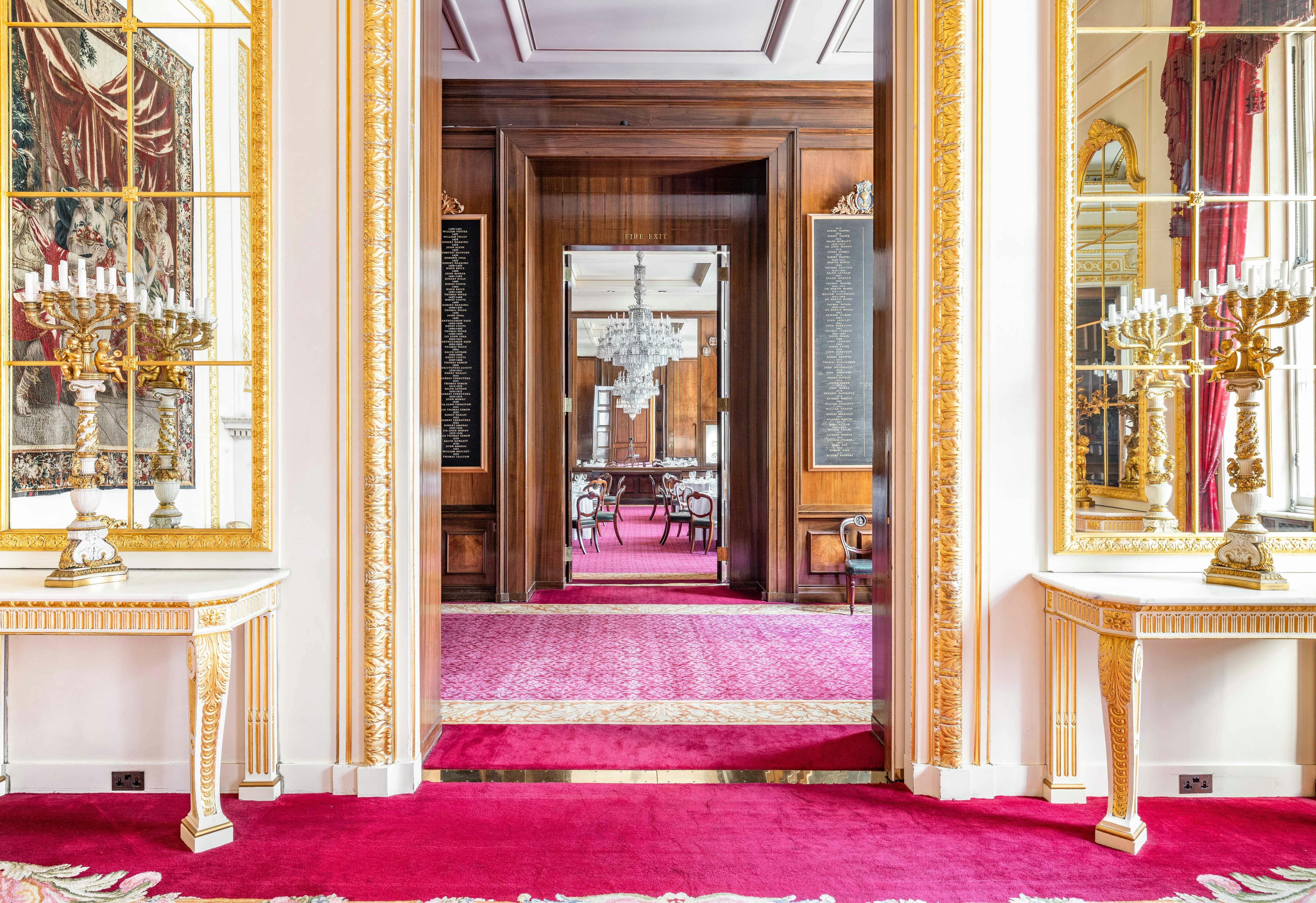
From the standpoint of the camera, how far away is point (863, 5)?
5109mm

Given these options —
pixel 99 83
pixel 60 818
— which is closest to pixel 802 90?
pixel 99 83

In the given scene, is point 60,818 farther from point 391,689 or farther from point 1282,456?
point 1282,456

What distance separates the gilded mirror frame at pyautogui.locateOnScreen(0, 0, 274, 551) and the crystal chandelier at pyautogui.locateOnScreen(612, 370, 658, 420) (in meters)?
10.6

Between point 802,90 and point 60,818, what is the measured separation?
664cm

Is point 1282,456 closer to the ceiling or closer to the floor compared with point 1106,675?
closer to the ceiling

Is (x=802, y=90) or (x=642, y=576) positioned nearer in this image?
(x=802, y=90)

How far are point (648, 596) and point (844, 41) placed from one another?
4.95 meters

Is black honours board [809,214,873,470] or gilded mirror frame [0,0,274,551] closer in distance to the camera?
gilded mirror frame [0,0,274,551]

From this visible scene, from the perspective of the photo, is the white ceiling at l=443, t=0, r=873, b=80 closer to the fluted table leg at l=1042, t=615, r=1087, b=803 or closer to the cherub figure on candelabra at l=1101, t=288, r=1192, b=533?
the cherub figure on candelabra at l=1101, t=288, r=1192, b=533

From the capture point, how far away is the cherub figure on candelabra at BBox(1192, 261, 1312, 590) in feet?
8.55

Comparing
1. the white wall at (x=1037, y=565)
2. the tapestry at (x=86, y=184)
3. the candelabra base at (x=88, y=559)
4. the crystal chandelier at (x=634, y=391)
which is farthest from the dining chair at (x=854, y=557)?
the crystal chandelier at (x=634, y=391)

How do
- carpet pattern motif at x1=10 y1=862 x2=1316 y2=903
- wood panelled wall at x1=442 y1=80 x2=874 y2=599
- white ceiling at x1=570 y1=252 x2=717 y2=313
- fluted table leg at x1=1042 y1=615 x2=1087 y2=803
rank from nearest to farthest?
carpet pattern motif at x1=10 y1=862 x2=1316 y2=903 → fluted table leg at x1=1042 y1=615 x2=1087 y2=803 → wood panelled wall at x1=442 y1=80 x2=874 y2=599 → white ceiling at x1=570 y1=252 x2=717 y2=313

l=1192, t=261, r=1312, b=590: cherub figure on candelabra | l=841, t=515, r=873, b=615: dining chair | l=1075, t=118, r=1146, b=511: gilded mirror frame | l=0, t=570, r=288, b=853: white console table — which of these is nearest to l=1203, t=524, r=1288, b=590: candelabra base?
l=1192, t=261, r=1312, b=590: cherub figure on candelabra

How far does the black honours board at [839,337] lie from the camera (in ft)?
20.6
